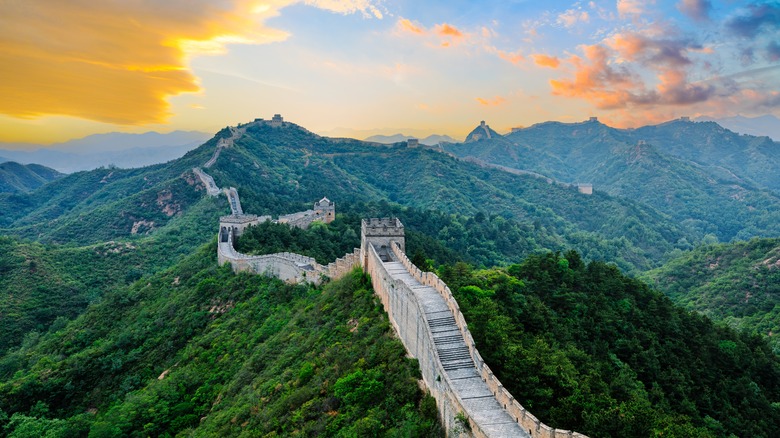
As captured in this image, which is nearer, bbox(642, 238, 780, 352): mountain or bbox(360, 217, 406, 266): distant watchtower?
bbox(360, 217, 406, 266): distant watchtower

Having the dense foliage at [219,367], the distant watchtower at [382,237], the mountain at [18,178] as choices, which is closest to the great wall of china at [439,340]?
the distant watchtower at [382,237]

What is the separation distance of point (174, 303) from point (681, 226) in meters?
156

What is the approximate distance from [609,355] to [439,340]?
1987 centimetres

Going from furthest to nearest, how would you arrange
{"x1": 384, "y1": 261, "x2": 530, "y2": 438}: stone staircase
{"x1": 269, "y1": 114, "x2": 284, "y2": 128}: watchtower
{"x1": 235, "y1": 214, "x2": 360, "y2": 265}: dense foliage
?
{"x1": 269, "y1": 114, "x2": 284, "y2": 128}: watchtower, {"x1": 235, "y1": 214, "x2": 360, "y2": 265}: dense foliage, {"x1": 384, "y1": 261, "x2": 530, "y2": 438}: stone staircase

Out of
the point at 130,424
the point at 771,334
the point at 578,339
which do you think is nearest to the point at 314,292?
the point at 130,424

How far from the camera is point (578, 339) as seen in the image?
36.5 m

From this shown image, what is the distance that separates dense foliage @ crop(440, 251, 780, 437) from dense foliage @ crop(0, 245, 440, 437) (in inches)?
189

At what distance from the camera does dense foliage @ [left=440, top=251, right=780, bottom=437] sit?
20531mm

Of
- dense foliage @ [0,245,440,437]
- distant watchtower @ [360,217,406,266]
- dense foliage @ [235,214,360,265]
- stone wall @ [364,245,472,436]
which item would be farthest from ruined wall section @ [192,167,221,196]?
stone wall @ [364,245,472,436]

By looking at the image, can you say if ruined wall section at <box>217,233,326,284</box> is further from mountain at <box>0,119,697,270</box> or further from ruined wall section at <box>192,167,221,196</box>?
ruined wall section at <box>192,167,221,196</box>

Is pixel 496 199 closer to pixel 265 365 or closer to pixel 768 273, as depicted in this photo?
pixel 768 273

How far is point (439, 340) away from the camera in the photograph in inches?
846

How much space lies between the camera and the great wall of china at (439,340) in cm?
1688

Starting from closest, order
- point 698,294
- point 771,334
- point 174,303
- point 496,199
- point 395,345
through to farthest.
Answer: point 395,345, point 174,303, point 771,334, point 698,294, point 496,199
